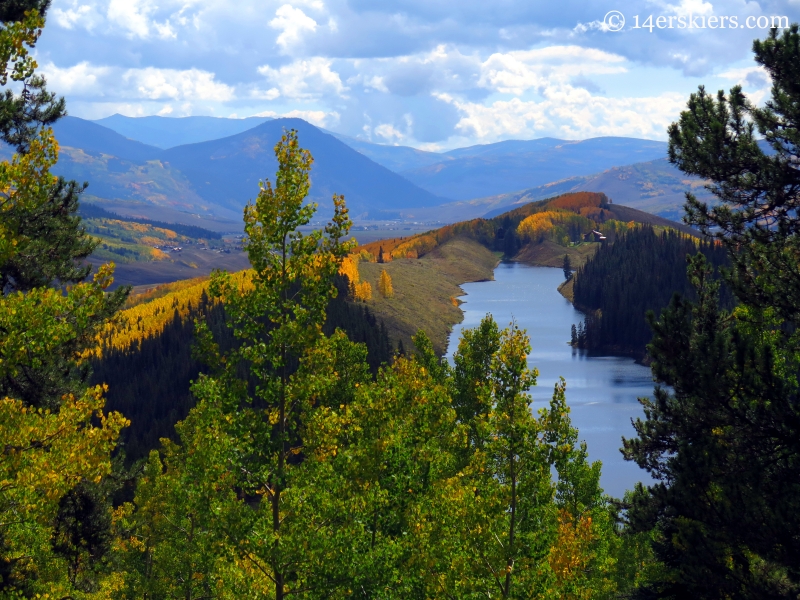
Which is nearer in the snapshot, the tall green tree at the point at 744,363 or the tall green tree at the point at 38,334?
the tall green tree at the point at 38,334

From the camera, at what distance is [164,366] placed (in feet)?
557

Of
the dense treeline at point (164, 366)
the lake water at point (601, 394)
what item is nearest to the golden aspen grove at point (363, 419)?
the lake water at point (601, 394)

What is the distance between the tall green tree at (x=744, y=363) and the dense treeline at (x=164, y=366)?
339ft

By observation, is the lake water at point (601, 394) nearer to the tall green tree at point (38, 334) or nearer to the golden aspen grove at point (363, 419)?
the golden aspen grove at point (363, 419)

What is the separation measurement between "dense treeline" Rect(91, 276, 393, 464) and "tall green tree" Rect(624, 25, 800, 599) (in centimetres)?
10320

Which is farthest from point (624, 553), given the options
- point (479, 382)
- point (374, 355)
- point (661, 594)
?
point (374, 355)

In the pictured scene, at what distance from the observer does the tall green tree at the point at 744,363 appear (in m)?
20.9

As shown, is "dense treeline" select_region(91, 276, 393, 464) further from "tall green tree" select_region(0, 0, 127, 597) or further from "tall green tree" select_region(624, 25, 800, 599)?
"tall green tree" select_region(624, 25, 800, 599)

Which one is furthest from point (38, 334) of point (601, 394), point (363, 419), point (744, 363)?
point (601, 394)

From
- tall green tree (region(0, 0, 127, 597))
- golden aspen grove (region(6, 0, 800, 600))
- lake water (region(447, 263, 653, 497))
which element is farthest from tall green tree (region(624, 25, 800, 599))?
lake water (region(447, 263, 653, 497))

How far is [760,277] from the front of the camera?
2108cm

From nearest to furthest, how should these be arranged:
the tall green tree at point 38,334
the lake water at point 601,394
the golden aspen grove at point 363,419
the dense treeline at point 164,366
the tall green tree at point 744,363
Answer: the tall green tree at point 38,334 → the golden aspen grove at point 363,419 → the tall green tree at point 744,363 → the lake water at point 601,394 → the dense treeline at point 164,366

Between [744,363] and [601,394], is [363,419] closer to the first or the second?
[744,363]

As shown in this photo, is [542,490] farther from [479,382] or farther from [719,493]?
[479,382]
